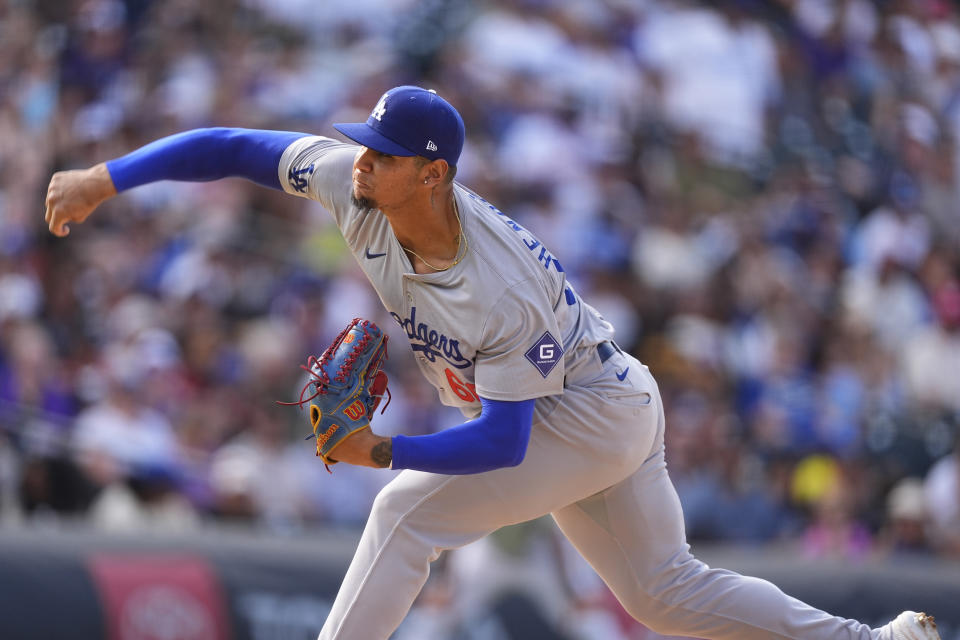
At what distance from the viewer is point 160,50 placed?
10.2 meters

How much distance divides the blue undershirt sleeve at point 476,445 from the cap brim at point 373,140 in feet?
2.30

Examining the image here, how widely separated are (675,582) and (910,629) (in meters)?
0.68

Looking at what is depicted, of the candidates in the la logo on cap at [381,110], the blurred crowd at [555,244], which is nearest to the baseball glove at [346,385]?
the la logo on cap at [381,110]

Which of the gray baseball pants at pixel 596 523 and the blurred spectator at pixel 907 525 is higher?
the gray baseball pants at pixel 596 523

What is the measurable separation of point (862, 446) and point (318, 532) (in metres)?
3.82

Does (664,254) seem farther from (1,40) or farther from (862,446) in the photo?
(1,40)

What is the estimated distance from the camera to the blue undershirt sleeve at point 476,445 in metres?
3.35

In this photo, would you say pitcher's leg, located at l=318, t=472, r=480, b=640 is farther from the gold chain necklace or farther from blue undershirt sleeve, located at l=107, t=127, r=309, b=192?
blue undershirt sleeve, located at l=107, t=127, r=309, b=192

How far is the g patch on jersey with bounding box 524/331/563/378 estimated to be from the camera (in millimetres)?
3477

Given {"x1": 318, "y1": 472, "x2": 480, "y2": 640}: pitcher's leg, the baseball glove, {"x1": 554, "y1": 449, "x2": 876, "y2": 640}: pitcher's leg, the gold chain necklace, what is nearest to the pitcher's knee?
{"x1": 554, "y1": 449, "x2": 876, "y2": 640}: pitcher's leg

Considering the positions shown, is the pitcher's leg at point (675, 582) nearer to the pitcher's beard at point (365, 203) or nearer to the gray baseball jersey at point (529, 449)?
the gray baseball jersey at point (529, 449)

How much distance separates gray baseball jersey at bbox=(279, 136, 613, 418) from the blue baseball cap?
8.1 inches

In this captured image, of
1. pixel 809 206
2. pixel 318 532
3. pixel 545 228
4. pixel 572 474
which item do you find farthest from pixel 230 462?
pixel 809 206

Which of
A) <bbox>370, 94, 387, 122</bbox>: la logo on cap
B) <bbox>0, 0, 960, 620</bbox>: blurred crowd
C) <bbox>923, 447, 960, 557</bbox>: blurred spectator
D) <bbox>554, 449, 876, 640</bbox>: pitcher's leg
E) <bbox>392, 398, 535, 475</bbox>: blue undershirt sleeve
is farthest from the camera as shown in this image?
<bbox>923, 447, 960, 557</bbox>: blurred spectator
